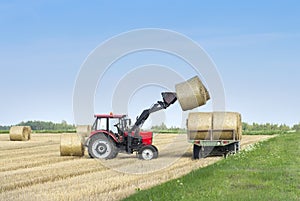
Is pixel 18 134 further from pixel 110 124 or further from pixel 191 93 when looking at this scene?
pixel 191 93

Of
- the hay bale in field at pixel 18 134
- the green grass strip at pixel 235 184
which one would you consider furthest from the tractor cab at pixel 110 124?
the hay bale in field at pixel 18 134

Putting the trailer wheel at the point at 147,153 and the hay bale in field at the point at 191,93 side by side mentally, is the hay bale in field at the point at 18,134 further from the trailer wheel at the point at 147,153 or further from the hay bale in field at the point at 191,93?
the hay bale in field at the point at 191,93

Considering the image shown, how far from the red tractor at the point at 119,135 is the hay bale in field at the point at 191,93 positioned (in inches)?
35.5

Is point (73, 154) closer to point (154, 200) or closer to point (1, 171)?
point (1, 171)

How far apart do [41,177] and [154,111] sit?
720 centimetres

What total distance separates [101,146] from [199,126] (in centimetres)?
380

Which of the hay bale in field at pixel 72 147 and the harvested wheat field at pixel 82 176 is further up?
the hay bale in field at pixel 72 147

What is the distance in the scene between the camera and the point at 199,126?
21.0m

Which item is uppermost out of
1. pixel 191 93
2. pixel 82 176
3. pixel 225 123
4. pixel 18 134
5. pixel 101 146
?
pixel 191 93

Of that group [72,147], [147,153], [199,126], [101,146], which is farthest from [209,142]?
[72,147]

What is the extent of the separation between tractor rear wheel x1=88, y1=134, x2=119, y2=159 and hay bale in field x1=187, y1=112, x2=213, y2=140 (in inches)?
118

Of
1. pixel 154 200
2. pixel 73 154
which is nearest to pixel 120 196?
pixel 154 200

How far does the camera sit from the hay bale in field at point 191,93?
63.2ft

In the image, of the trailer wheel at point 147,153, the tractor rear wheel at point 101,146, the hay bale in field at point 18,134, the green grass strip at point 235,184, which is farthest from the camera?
the hay bale in field at point 18,134
